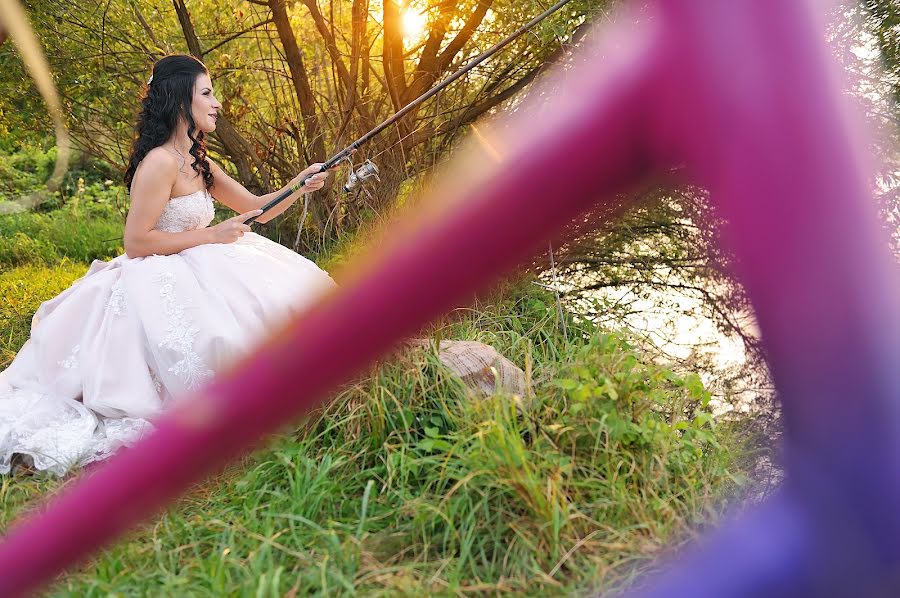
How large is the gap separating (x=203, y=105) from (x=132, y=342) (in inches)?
36.0

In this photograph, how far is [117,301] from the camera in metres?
2.66

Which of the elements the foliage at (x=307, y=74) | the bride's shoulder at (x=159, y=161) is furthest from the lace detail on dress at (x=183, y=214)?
the foliage at (x=307, y=74)

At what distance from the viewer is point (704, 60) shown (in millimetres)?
265

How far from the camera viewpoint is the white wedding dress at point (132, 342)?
2436 mm

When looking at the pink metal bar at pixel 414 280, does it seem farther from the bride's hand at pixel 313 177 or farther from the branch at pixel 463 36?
the branch at pixel 463 36

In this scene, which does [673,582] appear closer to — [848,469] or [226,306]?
[848,469]

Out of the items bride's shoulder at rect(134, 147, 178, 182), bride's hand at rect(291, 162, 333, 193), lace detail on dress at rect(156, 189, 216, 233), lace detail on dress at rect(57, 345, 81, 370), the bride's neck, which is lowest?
lace detail on dress at rect(57, 345, 81, 370)

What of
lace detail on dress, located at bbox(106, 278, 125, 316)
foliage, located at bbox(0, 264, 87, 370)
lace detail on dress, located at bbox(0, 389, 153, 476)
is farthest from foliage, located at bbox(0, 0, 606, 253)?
lace detail on dress, located at bbox(0, 389, 153, 476)

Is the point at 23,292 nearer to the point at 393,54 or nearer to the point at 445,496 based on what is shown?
the point at 393,54

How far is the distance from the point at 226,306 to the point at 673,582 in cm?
236

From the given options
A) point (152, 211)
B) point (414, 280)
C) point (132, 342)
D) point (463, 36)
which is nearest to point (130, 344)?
point (132, 342)

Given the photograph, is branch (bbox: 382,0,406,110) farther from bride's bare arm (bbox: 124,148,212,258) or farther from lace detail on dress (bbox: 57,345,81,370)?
lace detail on dress (bbox: 57,345,81,370)

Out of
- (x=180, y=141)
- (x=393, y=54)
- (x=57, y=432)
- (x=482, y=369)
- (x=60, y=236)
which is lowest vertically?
(x=482, y=369)

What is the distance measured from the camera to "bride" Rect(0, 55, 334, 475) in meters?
2.48
